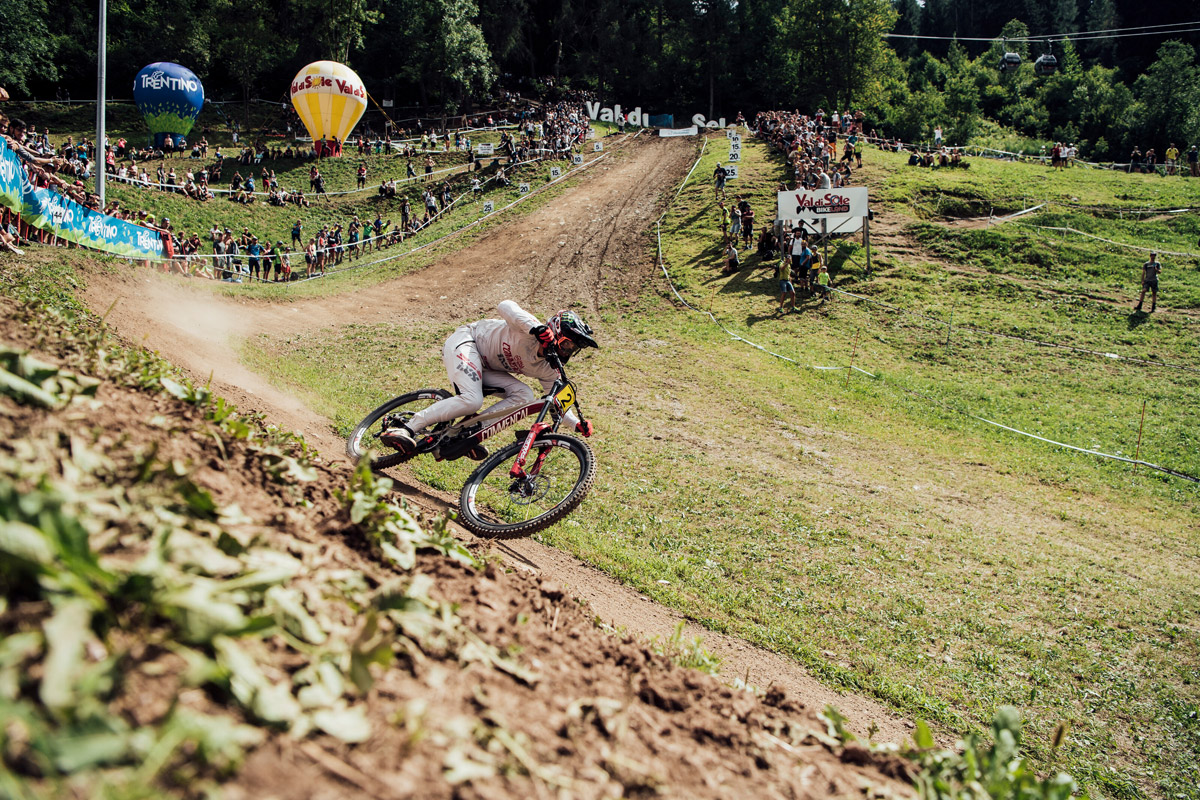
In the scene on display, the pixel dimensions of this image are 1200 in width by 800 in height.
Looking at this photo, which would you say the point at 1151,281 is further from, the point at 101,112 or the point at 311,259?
the point at 101,112

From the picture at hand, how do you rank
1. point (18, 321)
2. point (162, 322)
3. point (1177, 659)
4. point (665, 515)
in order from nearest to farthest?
point (18, 321), point (1177, 659), point (665, 515), point (162, 322)

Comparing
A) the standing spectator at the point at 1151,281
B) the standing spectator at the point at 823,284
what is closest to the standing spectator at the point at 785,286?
the standing spectator at the point at 823,284

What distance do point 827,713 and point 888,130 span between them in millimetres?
98098

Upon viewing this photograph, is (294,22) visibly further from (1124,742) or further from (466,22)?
(1124,742)

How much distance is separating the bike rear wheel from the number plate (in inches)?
74.2

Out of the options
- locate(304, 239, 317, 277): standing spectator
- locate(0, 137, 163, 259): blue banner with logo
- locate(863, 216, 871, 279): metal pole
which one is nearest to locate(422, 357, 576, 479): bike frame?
locate(0, 137, 163, 259): blue banner with logo

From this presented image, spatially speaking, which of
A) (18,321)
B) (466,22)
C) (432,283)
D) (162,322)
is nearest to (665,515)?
(18,321)

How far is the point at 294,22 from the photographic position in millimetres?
65750

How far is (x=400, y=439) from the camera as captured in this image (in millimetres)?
9125

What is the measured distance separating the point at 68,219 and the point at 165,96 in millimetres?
28179

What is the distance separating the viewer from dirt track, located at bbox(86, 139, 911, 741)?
7.87 metres

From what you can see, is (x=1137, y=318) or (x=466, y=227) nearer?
(x=1137, y=318)

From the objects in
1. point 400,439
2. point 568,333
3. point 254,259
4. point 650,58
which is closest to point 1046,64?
point 650,58

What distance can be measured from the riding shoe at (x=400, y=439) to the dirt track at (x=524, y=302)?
0.77m
